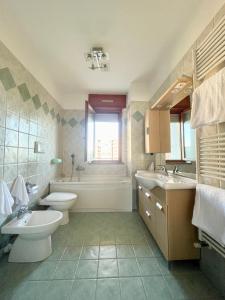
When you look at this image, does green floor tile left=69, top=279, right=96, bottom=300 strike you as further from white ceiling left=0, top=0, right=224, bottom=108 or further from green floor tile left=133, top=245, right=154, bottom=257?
white ceiling left=0, top=0, right=224, bottom=108

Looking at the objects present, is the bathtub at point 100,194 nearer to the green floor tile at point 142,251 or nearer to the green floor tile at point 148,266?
the green floor tile at point 142,251

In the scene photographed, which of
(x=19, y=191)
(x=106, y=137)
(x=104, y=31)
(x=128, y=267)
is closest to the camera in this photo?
(x=128, y=267)

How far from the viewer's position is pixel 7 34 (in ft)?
6.02

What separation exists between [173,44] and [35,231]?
8.88ft

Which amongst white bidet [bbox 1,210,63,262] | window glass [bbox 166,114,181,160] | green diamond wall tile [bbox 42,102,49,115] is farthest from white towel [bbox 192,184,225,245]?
green diamond wall tile [bbox 42,102,49,115]

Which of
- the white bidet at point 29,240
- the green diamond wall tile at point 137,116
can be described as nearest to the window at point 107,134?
the green diamond wall tile at point 137,116

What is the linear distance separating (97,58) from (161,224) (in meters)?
2.33

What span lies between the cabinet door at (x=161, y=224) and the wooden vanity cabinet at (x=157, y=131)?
1033mm

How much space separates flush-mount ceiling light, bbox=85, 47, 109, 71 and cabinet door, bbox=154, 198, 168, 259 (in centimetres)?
203

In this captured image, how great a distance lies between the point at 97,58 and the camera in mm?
2480

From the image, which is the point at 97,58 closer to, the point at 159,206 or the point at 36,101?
the point at 36,101

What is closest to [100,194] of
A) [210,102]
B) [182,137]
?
[182,137]

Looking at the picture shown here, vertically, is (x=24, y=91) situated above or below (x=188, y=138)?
above

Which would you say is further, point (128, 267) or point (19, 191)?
point (19, 191)
